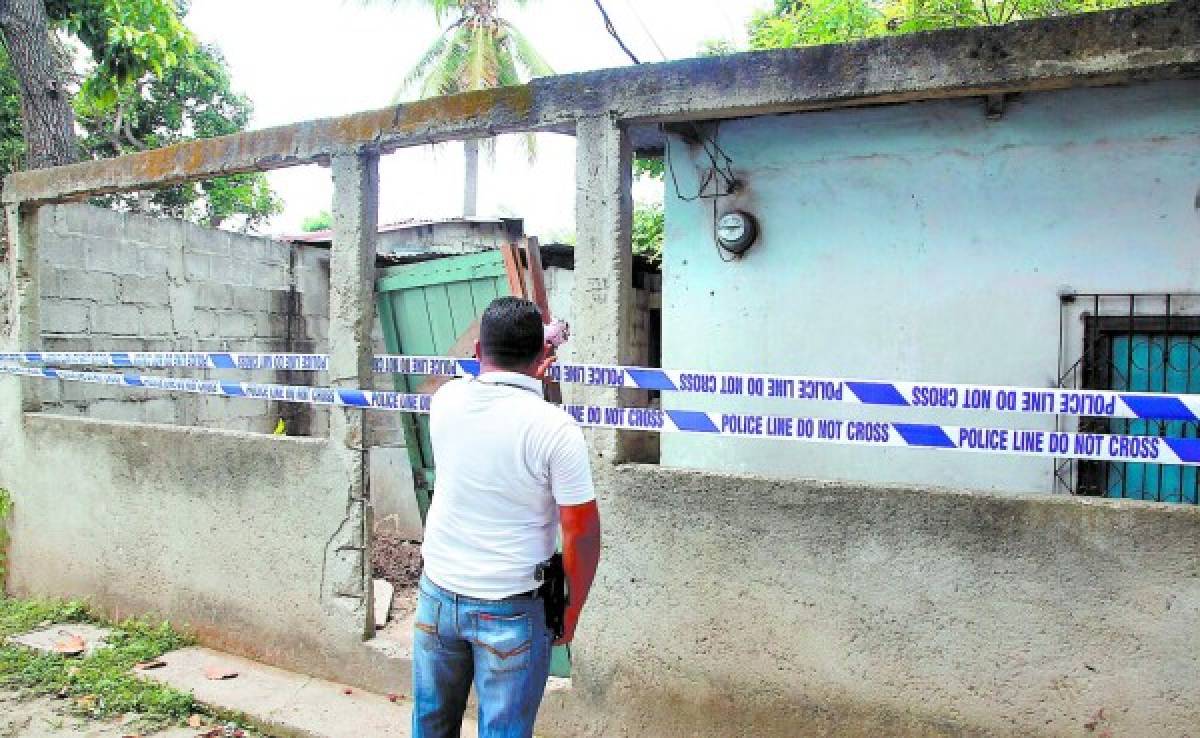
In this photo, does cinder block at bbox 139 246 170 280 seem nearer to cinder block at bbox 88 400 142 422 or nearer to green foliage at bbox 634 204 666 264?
cinder block at bbox 88 400 142 422

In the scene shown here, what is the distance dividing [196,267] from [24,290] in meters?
1.48

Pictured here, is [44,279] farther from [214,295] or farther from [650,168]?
[650,168]

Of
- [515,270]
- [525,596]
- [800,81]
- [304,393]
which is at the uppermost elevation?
[800,81]

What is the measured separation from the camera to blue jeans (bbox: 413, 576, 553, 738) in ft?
7.48

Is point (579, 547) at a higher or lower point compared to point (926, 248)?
lower

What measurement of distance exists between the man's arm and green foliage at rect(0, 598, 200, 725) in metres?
Result: 2.67

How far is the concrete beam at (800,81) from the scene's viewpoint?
2750 mm

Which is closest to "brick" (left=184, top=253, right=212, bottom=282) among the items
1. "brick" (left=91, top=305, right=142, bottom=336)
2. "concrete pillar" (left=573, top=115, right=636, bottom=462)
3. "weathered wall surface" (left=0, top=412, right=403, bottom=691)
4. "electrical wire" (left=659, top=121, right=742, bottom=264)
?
"brick" (left=91, top=305, right=142, bottom=336)

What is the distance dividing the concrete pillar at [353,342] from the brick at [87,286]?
9.10 feet

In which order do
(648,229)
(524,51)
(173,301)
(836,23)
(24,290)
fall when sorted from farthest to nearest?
(524,51) → (648,229) → (836,23) → (173,301) → (24,290)

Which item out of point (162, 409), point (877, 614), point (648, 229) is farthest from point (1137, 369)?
point (648, 229)

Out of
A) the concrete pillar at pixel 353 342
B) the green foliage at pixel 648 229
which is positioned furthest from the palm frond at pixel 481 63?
the concrete pillar at pixel 353 342

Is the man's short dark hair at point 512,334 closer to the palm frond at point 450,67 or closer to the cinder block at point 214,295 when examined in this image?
the cinder block at point 214,295

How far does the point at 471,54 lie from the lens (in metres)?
18.3
